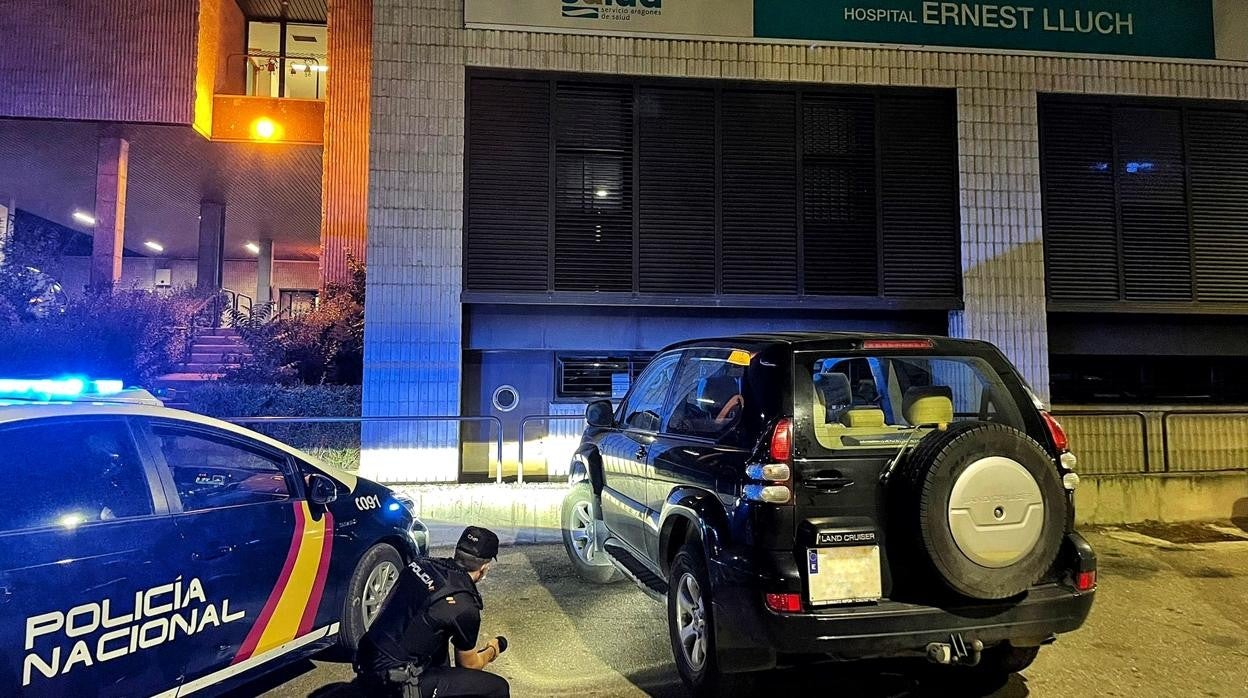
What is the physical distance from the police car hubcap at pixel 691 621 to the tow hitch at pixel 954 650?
1.02 meters

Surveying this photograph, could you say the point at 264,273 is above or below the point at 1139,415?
above

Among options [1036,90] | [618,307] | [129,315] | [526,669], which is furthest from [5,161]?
[1036,90]

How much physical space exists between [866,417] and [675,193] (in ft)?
18.0

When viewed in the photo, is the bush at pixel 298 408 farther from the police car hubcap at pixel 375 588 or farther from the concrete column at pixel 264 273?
the concrete column at pixel 264 273

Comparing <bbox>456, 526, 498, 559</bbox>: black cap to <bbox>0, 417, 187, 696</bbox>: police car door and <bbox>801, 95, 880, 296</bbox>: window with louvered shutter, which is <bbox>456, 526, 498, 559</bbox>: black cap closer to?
<bbox>0, 417, 187, 696</bbox>: police car door

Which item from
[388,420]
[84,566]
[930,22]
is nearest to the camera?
[84,566]

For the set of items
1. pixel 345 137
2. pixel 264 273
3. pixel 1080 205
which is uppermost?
pixel 345 137

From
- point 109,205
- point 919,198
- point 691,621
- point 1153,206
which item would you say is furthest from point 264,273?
point 1153,206

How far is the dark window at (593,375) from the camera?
29.1 ft

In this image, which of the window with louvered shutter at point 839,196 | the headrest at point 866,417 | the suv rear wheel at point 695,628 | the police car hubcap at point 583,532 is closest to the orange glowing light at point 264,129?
the window with louvered shutter at point 839,196

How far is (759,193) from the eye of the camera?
8.66 meters

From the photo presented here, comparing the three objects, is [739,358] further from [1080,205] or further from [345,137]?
[345,137]

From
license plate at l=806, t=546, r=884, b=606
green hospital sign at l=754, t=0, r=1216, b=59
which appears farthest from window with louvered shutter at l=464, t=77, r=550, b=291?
license plate at l=806, t=546, r=884, b=606

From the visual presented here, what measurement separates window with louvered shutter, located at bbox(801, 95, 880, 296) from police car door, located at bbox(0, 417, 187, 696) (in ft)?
24.1
